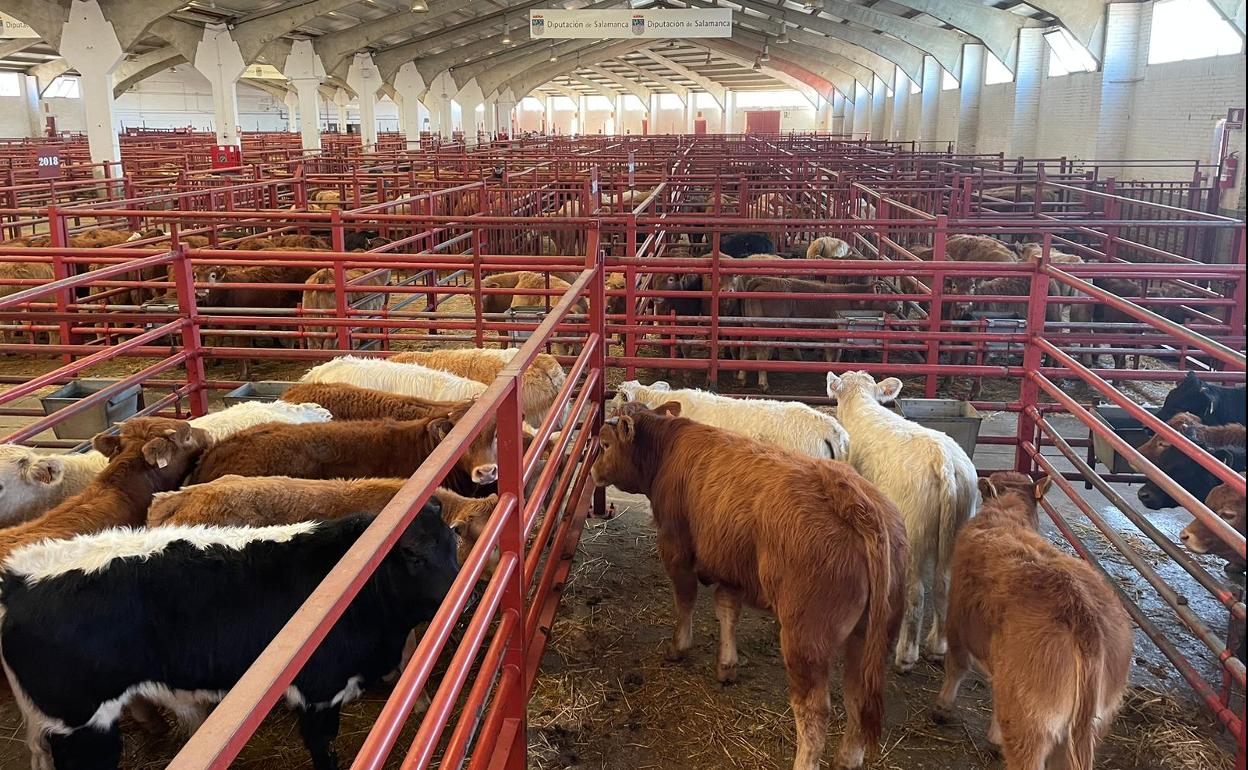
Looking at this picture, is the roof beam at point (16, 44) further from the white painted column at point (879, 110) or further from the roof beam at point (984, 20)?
the white painted column at point (879, 110)

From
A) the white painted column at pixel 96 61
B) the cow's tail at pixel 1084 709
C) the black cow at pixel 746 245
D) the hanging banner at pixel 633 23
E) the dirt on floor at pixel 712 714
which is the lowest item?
the dirt on floor at pixel 712 714

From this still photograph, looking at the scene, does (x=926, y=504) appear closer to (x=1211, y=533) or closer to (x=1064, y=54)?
(x=1211, y=533)

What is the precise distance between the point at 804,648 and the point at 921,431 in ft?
Result: 5.04

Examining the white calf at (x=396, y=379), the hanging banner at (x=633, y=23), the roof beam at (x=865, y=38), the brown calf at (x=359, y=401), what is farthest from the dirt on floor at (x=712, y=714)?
the roof beam at (x=865, y=38)

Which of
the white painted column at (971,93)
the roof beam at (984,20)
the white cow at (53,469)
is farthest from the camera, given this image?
the white painted column at (971,93)

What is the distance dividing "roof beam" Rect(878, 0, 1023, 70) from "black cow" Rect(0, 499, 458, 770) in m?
21.7

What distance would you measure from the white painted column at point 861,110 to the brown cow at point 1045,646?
38356 mm

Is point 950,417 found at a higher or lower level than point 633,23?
lower

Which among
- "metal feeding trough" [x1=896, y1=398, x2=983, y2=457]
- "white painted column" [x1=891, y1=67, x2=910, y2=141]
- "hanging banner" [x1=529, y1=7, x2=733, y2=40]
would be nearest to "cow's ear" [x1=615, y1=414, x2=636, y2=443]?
"metal feeding trough" [x1=896, y1=398, x2=983, y2=457]

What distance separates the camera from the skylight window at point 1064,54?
59.9 ft

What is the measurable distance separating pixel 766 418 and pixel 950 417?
125 cm

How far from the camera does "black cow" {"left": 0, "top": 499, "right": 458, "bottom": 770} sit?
107 inches

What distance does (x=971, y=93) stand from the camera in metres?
24.9

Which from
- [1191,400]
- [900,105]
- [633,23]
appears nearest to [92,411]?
[1191,400]
